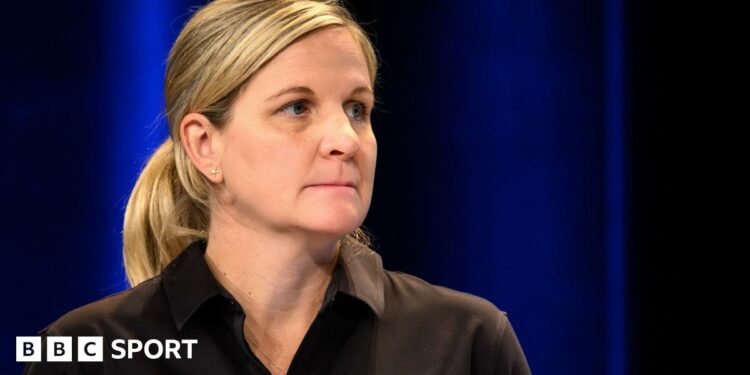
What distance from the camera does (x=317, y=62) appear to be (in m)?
1.58

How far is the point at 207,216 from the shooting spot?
5.72 feet

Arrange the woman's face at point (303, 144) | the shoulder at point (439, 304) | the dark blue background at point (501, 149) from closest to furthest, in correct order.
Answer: the woman's face at point (303, 144)
the shoulder at point (439, 304)
the dark blue background at point (501, 149)

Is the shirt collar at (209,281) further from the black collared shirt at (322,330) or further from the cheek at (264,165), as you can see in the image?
the cheek at (264,165)

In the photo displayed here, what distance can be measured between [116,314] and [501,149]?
1.05 metres

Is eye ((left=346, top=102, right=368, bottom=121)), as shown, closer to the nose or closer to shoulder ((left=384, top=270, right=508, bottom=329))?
the nose

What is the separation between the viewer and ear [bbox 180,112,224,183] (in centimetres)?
163

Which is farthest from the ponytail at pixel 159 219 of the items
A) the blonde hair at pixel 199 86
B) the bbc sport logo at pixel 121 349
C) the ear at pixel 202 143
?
the bbc sport logo at pixel 121 349

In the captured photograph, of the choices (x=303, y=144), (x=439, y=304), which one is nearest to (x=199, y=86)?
(x=303, y=144)

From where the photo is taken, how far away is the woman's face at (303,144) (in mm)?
1533

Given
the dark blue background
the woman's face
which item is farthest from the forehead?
the dark blue background

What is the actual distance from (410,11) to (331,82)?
2.91 ft

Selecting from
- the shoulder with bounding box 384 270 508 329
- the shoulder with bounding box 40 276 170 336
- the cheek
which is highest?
the cheek

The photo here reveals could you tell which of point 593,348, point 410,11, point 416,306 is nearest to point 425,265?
point 593,348

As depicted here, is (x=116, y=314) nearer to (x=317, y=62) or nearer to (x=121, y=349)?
(x=121, y=349)
